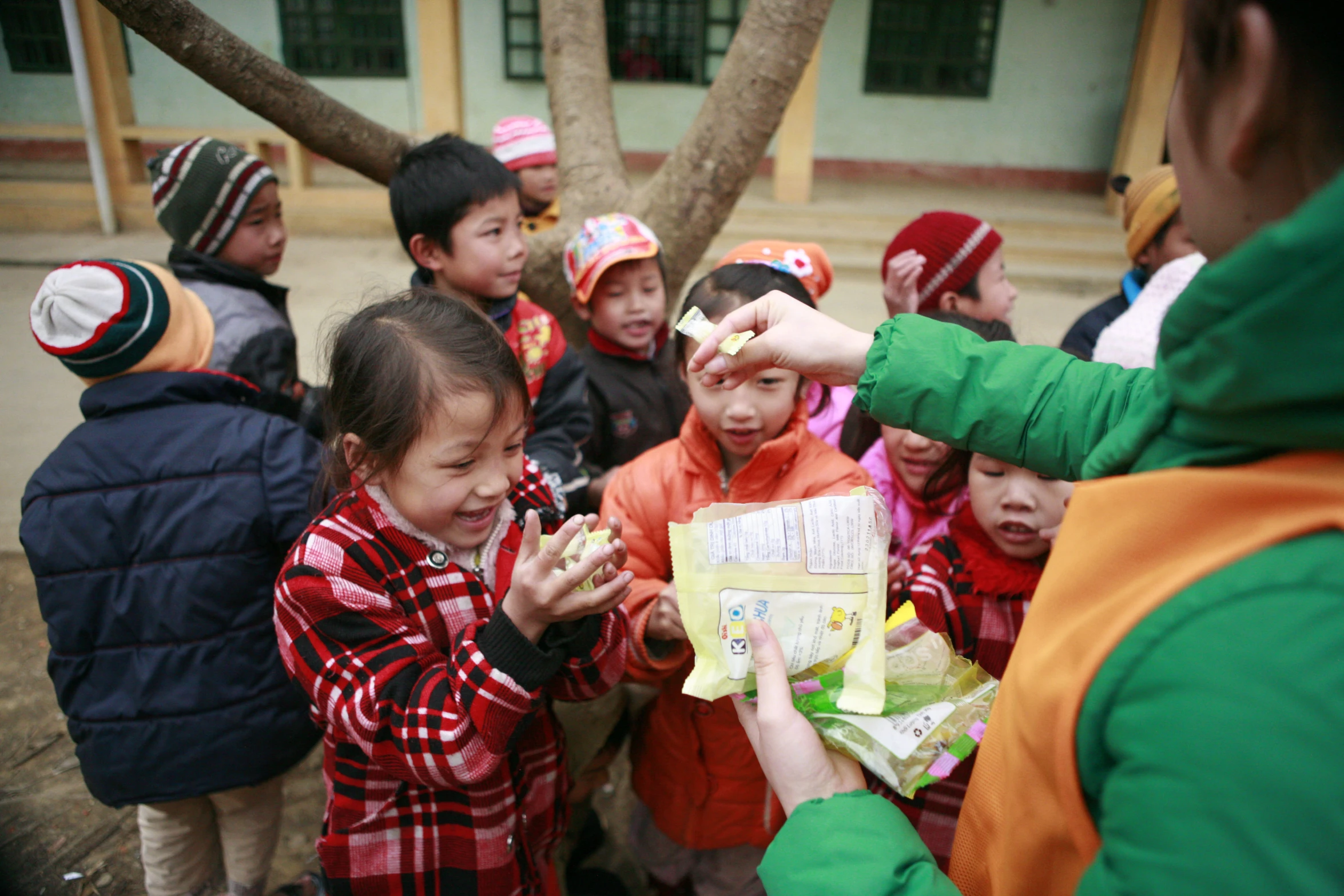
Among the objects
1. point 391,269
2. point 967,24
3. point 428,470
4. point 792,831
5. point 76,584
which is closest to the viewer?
point 792,831

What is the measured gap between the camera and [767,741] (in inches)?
40.1

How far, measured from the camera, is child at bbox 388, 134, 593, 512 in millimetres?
2455

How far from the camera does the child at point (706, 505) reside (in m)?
1.81

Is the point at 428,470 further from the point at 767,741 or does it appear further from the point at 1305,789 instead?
the point at 1305,789

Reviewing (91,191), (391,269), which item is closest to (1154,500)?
(391,269)

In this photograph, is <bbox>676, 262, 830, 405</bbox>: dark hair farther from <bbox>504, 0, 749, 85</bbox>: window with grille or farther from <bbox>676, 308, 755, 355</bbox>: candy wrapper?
<bbox>504, 0, 749, 85</bbox>: window with grille

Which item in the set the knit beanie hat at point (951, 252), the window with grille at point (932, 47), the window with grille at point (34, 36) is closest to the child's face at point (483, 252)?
the knit beanie hat at point (951, 252)

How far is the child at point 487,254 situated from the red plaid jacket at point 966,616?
1109 millimetres

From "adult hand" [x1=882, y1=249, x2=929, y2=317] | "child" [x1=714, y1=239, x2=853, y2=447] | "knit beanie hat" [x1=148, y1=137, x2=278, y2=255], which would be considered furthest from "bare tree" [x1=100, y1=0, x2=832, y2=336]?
"adult hand" [x1=882, y1=249, x2=929, y2=317]

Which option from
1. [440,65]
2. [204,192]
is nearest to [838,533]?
[204,192]

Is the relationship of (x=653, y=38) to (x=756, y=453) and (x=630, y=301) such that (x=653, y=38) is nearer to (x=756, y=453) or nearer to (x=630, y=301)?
(x=630, y=301)

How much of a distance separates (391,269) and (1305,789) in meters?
8.65

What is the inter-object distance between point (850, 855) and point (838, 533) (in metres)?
0.41

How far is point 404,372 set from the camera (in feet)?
4.64
